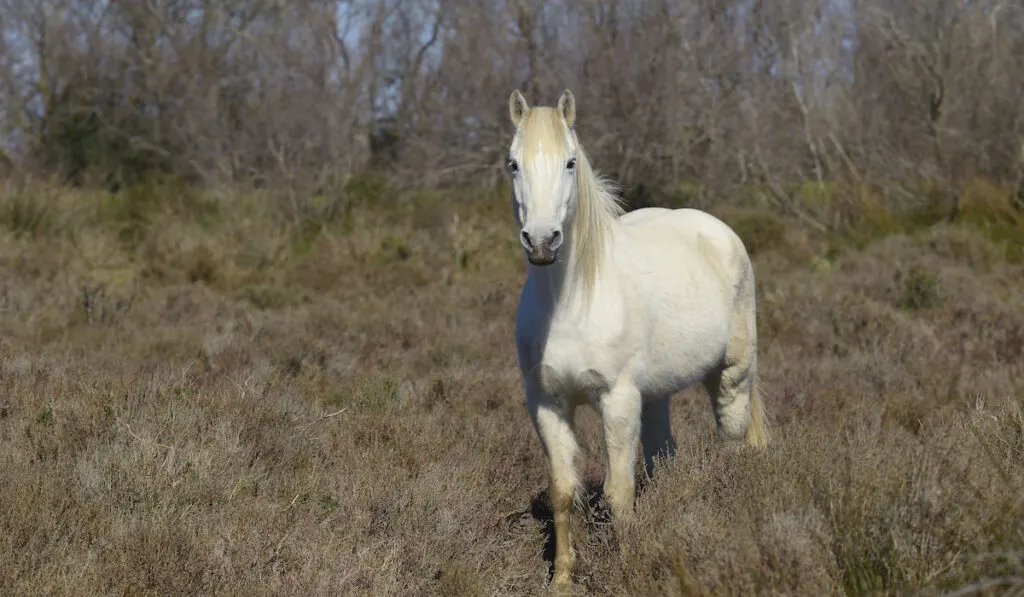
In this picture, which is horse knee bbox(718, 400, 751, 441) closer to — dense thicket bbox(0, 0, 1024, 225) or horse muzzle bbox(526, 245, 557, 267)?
horse muzzle bbox(526, 245, 557, 267)

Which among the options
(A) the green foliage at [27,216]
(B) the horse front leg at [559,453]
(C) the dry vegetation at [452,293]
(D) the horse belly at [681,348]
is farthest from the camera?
(A) the green foliage at [27,216]

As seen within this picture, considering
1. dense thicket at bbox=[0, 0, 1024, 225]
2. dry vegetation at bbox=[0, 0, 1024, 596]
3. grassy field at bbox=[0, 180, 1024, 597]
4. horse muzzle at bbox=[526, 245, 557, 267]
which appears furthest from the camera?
dense thicket at bbox=[0, 0, 1024, 225]

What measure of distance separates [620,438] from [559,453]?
0.27 m

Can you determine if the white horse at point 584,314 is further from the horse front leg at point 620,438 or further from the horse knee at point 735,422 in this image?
the horse knee at point 735,422

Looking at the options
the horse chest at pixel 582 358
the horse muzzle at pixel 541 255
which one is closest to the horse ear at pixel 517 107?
the horse muzzle at pixel 541 255

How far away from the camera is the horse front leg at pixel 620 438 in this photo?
11.6ft

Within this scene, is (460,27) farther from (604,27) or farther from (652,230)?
(652,230)

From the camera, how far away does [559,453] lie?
3.67 m

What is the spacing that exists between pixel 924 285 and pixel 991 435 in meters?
6.14

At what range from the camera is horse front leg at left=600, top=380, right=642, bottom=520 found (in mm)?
3547

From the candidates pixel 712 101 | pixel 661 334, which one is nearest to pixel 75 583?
pixel 661 334

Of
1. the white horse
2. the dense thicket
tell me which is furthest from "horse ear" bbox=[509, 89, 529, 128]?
the dense thicket

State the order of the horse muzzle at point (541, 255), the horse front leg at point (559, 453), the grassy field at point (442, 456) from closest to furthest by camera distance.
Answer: the grassy field at point (442, 456), the horse muzzle at point (541, 255), the horse front leg at point (559, 453)

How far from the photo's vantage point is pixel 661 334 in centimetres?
386
